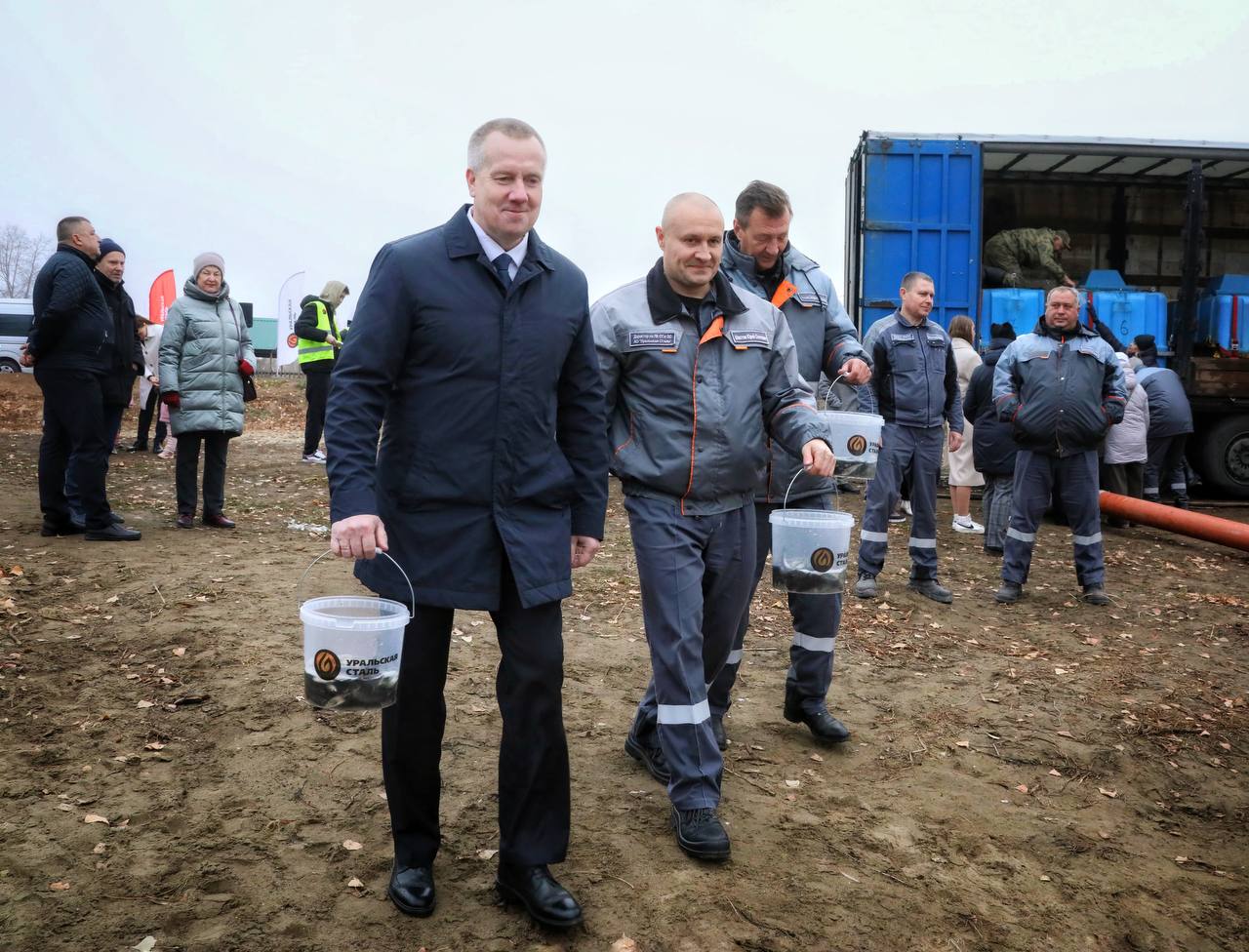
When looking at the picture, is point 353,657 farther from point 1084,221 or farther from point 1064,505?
point 1084,221

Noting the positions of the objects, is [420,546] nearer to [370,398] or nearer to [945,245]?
[370,398]

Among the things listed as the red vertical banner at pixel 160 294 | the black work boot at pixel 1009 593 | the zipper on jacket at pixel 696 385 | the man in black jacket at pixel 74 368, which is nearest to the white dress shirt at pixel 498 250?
the zipper on jacket at pixel 696 385

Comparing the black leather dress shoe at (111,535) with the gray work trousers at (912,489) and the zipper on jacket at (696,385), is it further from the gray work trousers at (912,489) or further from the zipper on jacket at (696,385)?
the zipper on jacket at (696,385)

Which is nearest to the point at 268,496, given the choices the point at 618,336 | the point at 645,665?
the point at 645,665

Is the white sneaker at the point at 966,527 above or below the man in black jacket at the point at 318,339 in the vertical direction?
below

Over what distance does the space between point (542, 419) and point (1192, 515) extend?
27.5 feet

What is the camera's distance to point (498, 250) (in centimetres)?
301

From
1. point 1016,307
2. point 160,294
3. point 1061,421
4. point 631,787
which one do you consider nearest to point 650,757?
point 631,787

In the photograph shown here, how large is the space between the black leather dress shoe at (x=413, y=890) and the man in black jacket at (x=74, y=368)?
213 inches

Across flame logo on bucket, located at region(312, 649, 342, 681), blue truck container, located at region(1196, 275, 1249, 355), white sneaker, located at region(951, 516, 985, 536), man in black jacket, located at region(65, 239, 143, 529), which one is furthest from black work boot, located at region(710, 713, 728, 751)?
blue truck container, located at region(1196, 275, 1249, 355)

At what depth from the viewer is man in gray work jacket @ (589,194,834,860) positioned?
3.58 metres

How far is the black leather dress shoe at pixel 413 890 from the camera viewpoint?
3.02m

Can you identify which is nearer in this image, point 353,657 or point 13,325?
point 353,657

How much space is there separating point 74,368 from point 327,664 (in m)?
5.52
